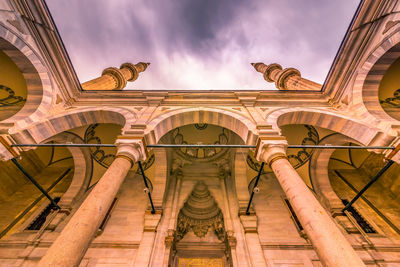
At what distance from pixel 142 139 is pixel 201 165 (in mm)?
4698

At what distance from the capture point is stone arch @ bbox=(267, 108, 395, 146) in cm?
547

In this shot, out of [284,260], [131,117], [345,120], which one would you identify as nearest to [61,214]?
[131,117]

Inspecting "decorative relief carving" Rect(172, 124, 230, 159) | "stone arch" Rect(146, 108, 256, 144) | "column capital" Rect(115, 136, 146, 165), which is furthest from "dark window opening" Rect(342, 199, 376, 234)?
"column capital" Rect(115, 136, 146, 165)

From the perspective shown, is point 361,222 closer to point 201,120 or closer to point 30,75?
point 201,120

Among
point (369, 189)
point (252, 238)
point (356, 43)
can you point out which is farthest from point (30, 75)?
point (369, 189)

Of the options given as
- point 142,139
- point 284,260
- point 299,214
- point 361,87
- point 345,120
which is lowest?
point 299,214

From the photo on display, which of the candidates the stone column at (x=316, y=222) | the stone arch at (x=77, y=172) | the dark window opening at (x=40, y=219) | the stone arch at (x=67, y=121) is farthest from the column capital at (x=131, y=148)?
the dark window opening at (x=40, y=219)

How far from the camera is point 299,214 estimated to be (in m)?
3.62

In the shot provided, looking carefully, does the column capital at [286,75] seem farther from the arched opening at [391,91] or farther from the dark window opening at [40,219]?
the dark window opening at [40,219]

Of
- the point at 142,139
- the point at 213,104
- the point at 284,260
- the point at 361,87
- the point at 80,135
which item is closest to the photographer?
the point at 142,139

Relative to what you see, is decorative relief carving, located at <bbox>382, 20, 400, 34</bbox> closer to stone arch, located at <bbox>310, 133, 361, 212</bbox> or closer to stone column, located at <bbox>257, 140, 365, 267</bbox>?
stone arch, located at <bbox>310, 133, 361, 212</bbox>

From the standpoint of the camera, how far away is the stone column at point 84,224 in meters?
2.82

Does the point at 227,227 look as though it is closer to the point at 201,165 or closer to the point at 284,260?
the point at 284,260

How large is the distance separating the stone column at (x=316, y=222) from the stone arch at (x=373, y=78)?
3642 millimetres
